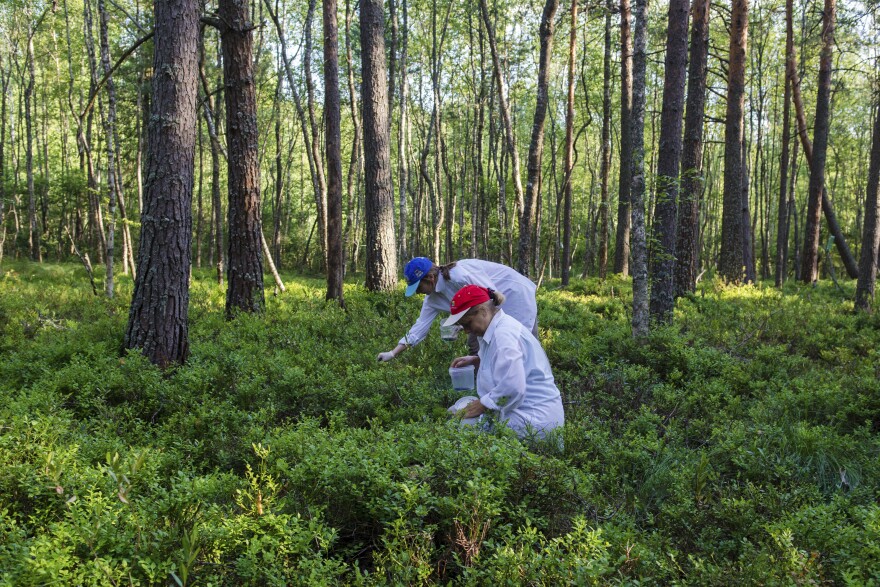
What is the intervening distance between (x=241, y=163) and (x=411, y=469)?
7.40m

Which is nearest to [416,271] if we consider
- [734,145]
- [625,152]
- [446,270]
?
[446,270]

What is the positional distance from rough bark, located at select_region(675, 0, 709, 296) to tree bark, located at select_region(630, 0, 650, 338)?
359 centimetres

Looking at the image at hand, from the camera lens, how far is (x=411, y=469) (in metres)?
3.28

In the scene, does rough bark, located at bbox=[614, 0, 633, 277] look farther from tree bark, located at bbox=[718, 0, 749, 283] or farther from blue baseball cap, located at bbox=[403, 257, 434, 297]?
blue baseball cap, located at bbox=[403, 257, 434, 297]

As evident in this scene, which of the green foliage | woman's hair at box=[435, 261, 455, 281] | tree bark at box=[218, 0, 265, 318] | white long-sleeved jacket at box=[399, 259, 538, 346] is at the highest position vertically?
tree bark at box=[218, 0, 265, 318]

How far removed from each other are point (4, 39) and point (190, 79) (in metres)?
27.4

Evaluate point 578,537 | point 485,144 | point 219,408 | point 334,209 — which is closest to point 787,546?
point 578,537

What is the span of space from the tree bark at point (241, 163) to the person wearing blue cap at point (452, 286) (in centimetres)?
419

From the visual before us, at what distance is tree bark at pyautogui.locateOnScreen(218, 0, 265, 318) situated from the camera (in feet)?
29.1

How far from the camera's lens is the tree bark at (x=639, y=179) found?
7840mm

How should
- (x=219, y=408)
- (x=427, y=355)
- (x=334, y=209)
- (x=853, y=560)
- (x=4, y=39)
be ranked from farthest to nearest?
(x=4, y=39), (x=334, y=209), (x=427, y=355), (x=219, y=408), (x=853, y=560)

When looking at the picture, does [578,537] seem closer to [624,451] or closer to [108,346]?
[624,451]

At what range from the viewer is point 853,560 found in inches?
103

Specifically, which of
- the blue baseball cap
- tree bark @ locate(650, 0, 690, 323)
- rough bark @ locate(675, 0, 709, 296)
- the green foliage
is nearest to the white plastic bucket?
the green foliage
